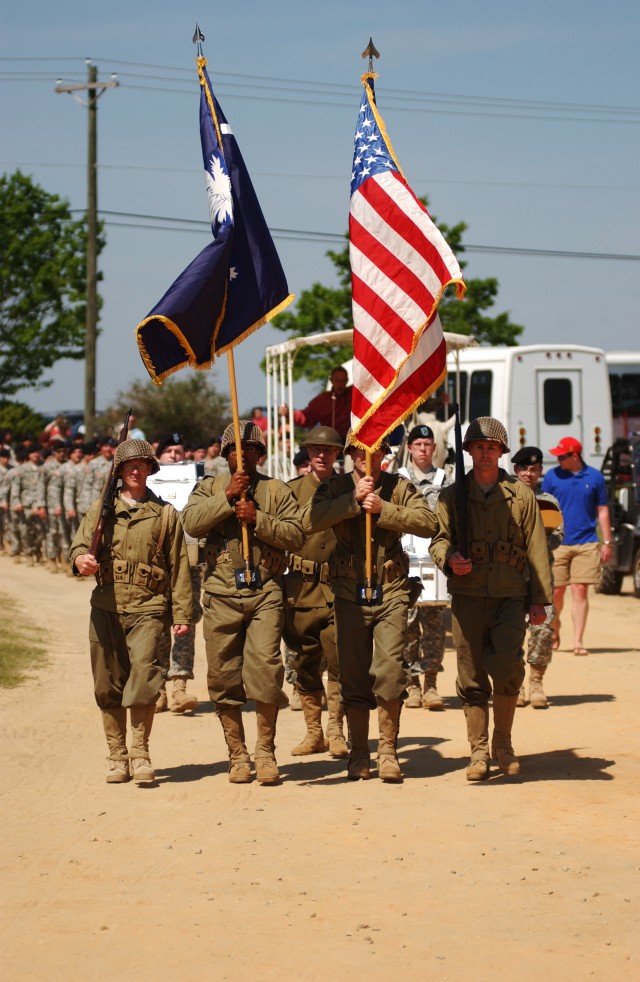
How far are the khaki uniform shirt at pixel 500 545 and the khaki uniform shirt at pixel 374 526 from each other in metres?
0.18

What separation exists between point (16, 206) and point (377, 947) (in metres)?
43.7

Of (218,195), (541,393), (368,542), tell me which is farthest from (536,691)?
(541,393)

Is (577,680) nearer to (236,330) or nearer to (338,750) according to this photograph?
(338,750)

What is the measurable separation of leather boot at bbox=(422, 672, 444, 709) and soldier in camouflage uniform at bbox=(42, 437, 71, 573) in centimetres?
1402

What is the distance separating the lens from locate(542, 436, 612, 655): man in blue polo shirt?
15.5m

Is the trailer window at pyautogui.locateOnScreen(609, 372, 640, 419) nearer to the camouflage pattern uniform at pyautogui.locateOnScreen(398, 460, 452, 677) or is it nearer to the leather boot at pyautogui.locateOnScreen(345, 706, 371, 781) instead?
the camouflage pattern uniform at pyautogui.locateOnScreen(398, 460, 452, 677)

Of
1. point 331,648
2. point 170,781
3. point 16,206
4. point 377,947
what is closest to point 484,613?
point 331,648

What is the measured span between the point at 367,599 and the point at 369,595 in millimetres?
29

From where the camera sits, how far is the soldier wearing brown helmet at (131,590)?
9.72m

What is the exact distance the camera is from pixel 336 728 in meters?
10.7

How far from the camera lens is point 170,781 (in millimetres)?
9875

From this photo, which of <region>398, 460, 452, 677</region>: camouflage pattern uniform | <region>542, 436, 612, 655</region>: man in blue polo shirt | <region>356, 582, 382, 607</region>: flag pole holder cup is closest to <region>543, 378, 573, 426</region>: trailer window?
<region>542, 436, 612, 655</region>: man in blue polo shirt

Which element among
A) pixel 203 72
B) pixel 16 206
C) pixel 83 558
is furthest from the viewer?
pixel 16 206

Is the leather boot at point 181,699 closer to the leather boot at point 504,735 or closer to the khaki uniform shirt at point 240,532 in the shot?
the khaki uniform shirt at point 240,532
